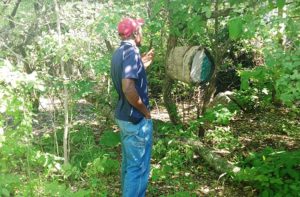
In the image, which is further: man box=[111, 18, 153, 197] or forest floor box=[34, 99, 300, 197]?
forest floor box=[34, 99, 300, 197]

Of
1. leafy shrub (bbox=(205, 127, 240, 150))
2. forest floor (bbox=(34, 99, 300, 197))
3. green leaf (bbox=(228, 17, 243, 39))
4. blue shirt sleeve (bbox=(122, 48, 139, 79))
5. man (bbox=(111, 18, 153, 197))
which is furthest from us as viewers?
leafy shrub (bbox=(205, 127, 240, 150))

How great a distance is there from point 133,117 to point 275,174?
67.3 inches

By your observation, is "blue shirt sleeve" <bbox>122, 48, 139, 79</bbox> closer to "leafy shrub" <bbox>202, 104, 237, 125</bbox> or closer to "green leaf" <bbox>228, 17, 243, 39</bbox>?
"green leaf" <bbox>228, 17, 243, 39</bbox>

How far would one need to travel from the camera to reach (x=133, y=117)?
12.2ft

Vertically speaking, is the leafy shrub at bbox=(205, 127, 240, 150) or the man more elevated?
the man

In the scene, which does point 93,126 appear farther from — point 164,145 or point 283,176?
point 283,176

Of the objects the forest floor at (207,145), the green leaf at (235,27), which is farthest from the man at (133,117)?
the green leaf at (235,27)

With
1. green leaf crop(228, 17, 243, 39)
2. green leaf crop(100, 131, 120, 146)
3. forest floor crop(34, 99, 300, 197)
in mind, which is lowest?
forest floor crop(34, 99, 300, 197)

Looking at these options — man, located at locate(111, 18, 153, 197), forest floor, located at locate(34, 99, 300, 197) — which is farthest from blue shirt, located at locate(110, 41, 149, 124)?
forest floor, located at locate(34, 99, 300, 197)

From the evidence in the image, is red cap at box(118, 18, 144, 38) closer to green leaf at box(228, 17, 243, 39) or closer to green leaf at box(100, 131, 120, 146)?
green leaf at box(228, 17, 243, 39)

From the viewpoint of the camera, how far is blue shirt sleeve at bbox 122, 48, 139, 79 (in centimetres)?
355

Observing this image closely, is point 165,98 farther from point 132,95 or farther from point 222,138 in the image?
point 132,95

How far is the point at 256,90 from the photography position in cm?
773

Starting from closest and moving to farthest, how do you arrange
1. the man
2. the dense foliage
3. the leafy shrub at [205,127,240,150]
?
the man < the dense foliage < the leafy shrub at [205,127,240,150]
